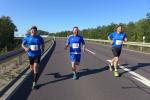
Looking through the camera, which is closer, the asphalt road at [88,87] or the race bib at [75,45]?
the asphalt road at [88,87]

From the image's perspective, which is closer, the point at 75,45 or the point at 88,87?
the point at 88,87

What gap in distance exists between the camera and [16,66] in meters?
15.5

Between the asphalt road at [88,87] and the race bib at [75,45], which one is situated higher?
the race bib at [75,45]

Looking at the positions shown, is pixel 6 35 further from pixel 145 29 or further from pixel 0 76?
pixel 0 76

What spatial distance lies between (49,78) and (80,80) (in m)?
1.15

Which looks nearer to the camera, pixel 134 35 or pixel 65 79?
pixel 65 79

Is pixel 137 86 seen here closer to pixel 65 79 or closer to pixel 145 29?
pixel 65 79

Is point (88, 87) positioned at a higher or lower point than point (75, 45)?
lower

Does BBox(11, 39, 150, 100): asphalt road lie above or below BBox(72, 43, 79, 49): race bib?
below

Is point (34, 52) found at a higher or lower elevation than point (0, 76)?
higher

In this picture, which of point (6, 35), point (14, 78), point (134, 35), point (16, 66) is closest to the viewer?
point (14, 78)

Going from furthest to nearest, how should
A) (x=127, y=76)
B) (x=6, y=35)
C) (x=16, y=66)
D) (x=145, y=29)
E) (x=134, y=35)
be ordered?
(x=6, y=35) < (x=134, y=35) < (x=145, y=29) < (x=16, y=66) < (x=127, y=76)

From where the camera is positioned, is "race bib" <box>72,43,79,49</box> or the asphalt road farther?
"race bib" <box>72,43,79,49</box>

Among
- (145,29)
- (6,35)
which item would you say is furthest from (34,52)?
(6,35)
